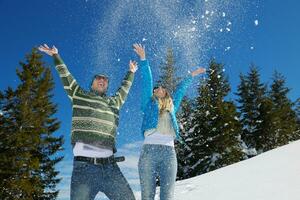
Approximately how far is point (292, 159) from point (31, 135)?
2108 centimetres

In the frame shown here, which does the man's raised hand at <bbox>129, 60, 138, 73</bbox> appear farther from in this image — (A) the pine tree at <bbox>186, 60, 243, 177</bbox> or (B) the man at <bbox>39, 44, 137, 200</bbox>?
(A) the pine tree at <bbox>186, 60, 243, 177</bbox>

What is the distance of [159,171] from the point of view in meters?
5.97

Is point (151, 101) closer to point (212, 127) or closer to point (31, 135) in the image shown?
point (31, 135)

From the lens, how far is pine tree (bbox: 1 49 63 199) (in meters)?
27.6

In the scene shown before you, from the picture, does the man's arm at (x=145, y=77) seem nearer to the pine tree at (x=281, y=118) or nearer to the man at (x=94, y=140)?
the man at (x=94, y=140)

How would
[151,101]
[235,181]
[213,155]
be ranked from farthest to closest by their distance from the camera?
[213,155] < [235,181] < [151,101]

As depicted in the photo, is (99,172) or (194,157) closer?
(99,172)

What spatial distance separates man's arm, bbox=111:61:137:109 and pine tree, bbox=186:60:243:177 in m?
30.7

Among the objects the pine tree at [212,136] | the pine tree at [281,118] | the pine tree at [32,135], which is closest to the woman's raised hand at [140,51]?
the pine tree at [32,135]

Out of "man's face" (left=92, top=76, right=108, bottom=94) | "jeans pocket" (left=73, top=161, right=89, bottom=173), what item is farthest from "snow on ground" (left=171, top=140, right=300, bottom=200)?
"jeans pocket" (left=73, top=161, right=89, bottom=173)

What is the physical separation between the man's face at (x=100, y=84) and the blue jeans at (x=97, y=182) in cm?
105

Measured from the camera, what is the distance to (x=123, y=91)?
619 centimetres

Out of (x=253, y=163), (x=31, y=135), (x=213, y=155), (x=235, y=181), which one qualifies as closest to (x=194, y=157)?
(x=213, y=155)

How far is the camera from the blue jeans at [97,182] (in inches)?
201
